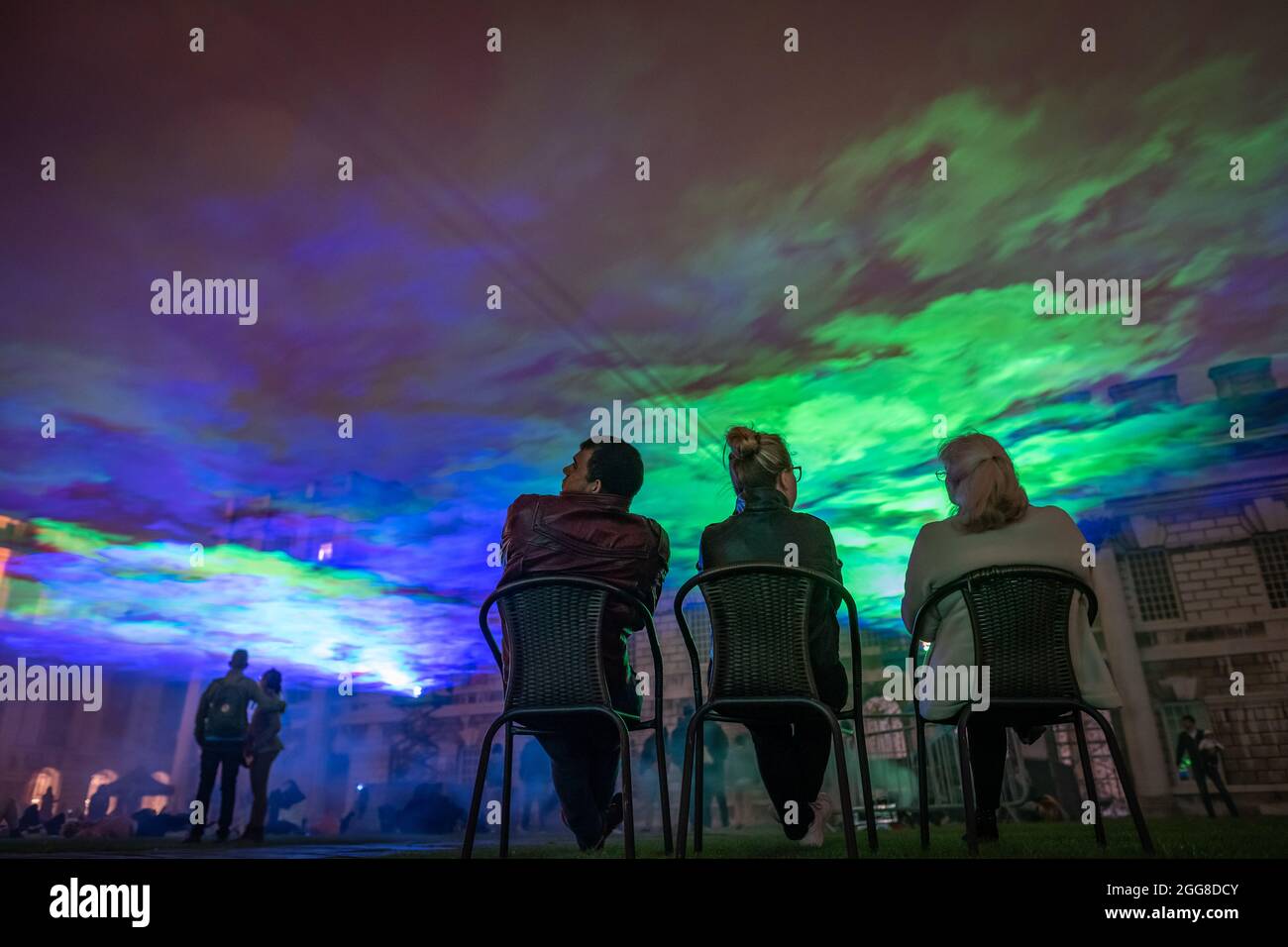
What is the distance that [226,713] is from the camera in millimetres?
5980

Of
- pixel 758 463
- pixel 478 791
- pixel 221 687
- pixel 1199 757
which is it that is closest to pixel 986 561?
pixel 758 463

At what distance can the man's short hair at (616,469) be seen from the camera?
2.95 meters

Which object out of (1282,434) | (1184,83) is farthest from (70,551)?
(1282,434)

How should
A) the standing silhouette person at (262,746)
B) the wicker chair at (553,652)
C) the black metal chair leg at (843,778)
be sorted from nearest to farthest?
the black metal chair leg at (843,778) < the wicker chair at (553,652) < the standing silhouette person at (262,746)

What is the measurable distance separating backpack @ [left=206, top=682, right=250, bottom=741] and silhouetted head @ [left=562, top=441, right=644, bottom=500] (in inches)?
181

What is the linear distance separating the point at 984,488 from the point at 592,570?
137cm

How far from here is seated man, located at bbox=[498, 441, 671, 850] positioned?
2.68m

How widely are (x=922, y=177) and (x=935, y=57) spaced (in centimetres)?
113

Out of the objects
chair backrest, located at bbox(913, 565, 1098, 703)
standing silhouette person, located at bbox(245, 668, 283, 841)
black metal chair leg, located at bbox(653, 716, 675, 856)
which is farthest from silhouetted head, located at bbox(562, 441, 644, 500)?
standing silhouette person, located at bbox(245, 668, 283, 841)

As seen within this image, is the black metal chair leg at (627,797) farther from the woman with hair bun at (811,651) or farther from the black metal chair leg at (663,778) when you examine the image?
the woman with hair bun at (811,651)

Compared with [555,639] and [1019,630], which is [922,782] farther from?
[555,639]

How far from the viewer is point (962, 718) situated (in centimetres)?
219

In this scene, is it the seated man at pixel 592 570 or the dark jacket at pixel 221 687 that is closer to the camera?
the seated man at pixel 592 570

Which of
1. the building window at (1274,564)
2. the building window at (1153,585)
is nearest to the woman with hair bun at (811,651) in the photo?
the building window at (1153,585)
